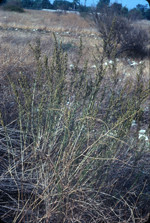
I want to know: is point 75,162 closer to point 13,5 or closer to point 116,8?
point 13,5

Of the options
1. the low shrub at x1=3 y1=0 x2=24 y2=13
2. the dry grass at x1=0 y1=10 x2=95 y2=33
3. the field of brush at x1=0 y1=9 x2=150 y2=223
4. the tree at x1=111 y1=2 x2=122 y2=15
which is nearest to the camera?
the field of brush at x1=0 y1=9 x2=150 y2=223

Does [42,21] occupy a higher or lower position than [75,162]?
higher

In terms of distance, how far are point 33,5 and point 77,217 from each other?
131 inches

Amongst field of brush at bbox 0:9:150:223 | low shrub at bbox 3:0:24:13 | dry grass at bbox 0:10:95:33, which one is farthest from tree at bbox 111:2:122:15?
field of brush at bbox 0:9:150:223

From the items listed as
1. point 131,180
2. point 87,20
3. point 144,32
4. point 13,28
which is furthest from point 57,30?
point 131,180

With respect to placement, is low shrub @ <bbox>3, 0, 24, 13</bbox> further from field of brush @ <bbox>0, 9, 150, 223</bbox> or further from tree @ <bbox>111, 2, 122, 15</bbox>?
tree @ <bbox>111, 2, 122, 15</bbox>

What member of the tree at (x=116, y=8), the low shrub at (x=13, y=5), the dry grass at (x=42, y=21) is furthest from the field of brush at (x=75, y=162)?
the tree at (x=116, y=8)

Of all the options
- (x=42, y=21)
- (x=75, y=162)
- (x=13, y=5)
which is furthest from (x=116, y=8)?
(x=75, y=162)

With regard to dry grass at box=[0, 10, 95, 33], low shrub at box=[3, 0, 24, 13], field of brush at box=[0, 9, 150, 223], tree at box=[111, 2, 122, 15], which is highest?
tree at box=[111, 2, 122, 15]

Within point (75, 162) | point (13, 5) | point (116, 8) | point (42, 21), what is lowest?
point (75, 162)

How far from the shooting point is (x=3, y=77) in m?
3.26

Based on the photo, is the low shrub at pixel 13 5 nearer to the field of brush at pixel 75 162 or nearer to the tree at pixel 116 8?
the field of brush at pixel 75 162

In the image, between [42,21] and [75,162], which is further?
[42,21]

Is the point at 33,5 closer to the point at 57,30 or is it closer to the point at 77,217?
the point at 77,217
